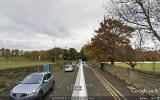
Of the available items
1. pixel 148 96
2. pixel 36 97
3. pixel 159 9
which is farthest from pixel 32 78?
pixel 159 9

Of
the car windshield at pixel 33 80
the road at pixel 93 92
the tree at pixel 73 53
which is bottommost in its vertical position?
the road at pixel 93 92

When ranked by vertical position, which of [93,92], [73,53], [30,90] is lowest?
[93,92]

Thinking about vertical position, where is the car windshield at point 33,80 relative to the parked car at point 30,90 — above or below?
above

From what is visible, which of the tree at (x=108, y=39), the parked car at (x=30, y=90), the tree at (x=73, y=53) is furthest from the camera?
the tree at (x=73, y=53)

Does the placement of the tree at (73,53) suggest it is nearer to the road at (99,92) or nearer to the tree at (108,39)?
the tree at (108,39)

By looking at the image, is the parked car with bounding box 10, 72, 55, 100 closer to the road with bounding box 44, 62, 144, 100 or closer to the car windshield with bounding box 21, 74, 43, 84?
the car windshield with bounding box 21, 74, 43, 84

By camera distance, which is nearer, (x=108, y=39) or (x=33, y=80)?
(x=33, y=80)

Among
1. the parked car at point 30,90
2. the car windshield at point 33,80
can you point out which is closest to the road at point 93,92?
the parked car at point 30,90

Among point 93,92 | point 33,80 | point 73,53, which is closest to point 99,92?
point 93,92

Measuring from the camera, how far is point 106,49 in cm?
2581

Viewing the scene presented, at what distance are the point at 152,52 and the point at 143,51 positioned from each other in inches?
66.6

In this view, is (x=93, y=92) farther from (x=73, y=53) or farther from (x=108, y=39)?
(x=73, y=53)

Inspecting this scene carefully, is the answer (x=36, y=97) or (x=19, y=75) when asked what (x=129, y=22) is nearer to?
(x=36, y=97)

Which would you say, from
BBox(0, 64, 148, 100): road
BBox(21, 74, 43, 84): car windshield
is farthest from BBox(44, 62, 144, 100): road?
BBox(21, 74, 43, 84): car windshield
